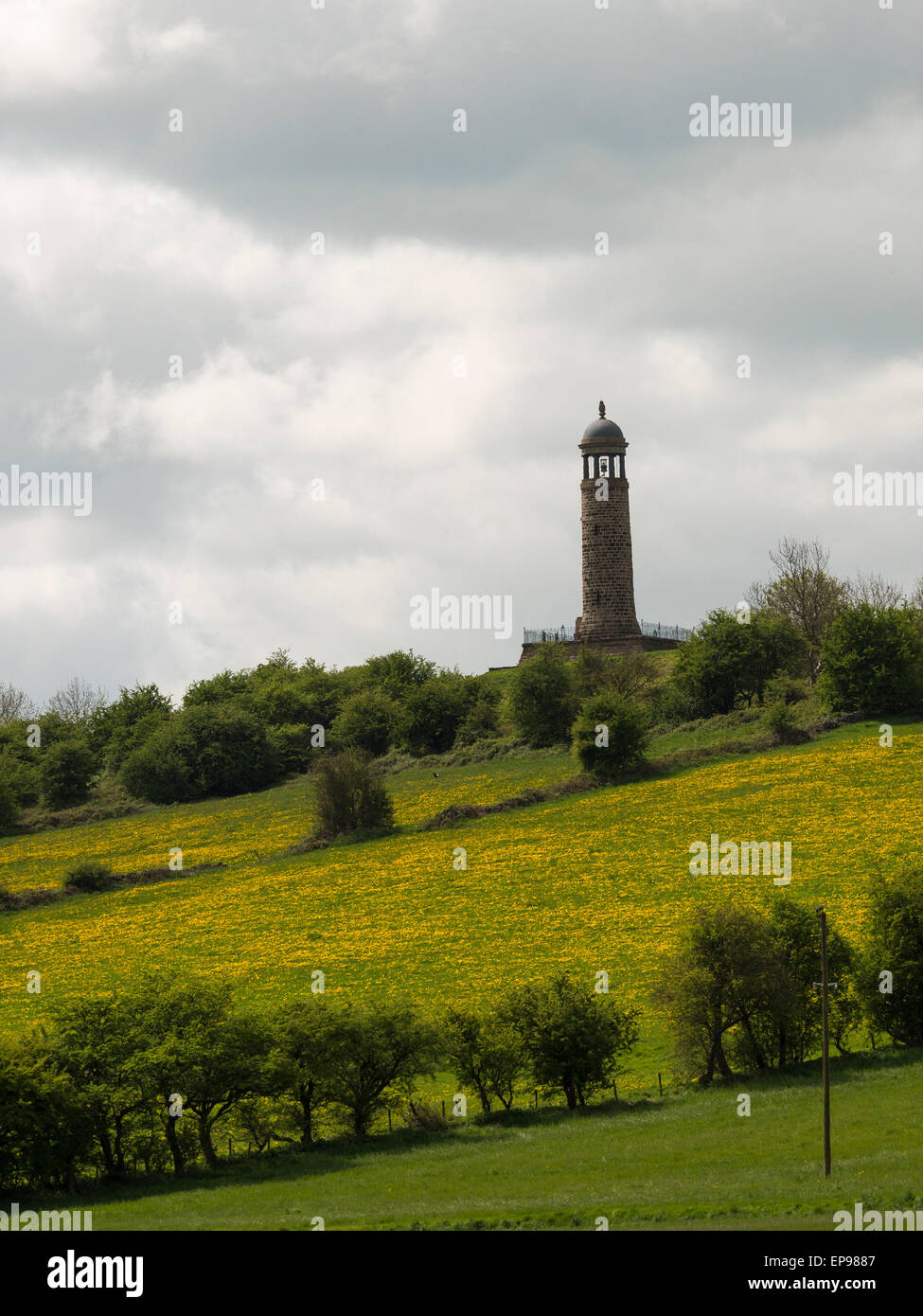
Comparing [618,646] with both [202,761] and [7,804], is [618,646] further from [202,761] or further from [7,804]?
[7,804]

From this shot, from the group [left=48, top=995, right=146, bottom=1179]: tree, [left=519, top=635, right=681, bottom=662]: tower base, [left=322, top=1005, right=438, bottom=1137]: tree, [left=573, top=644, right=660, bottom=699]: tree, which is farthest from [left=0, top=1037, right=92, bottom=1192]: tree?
[left=519, top=635, right=681, bottom=662]: tower base

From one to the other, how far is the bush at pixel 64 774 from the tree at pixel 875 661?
6494 centimetres

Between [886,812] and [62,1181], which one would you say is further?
[886,812]

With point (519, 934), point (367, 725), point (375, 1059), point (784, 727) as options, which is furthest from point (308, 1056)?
point (367, 725)

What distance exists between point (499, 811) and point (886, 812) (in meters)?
25.8

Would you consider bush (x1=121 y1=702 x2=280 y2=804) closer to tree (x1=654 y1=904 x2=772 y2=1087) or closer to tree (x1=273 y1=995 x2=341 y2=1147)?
tree (x1=273 y1=995 x2=341 y2=1147)

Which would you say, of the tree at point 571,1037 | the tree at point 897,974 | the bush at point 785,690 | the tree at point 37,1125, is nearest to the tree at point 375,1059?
the tree at point 571,1037

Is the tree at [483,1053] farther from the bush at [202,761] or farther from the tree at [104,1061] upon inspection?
the bush at [202,761]

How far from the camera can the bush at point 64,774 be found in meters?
133

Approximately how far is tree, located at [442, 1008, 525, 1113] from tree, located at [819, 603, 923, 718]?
59769 millimetres
